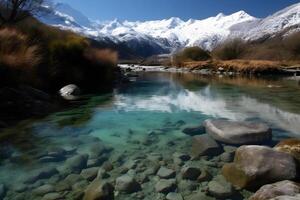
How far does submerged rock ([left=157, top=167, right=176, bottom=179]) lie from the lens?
7266 mm

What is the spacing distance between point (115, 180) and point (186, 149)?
8.91ft

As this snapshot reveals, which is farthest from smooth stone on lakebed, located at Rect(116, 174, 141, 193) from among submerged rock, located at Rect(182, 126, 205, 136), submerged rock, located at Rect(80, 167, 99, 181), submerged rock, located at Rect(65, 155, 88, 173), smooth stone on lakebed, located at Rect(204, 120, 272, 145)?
submerged rock, located at Rect(182, 126, 205, 136)

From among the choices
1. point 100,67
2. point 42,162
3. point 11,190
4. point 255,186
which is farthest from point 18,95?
point 100,67

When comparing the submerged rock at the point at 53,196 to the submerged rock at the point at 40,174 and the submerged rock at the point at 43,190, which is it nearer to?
the submerged rock at the point at 43,190

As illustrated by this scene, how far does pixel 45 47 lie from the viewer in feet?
72.6

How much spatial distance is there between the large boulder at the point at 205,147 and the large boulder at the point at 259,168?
4.04 ft

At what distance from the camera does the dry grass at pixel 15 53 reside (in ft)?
50.1

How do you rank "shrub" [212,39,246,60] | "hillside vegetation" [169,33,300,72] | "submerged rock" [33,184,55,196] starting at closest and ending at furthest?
"submerged rock" [33,184,55,196]
"hillside vegetation" [169,33,300,72]
"shrub" [212,39,246,60]

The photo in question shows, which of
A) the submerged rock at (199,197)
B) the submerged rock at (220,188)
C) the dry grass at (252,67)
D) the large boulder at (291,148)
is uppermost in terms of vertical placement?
the large boulder at (291,148)

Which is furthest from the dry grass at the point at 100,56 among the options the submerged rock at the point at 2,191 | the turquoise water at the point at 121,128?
the submerged rock at the point at 2,191

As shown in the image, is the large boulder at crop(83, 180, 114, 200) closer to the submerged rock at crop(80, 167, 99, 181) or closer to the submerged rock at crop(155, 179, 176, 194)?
the submerged rock at crop(80, 167, 99, 181)

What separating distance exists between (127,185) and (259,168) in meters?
2.59

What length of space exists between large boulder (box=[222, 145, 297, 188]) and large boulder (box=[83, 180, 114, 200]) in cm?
242

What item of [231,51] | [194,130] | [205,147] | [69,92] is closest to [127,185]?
[205,147]
